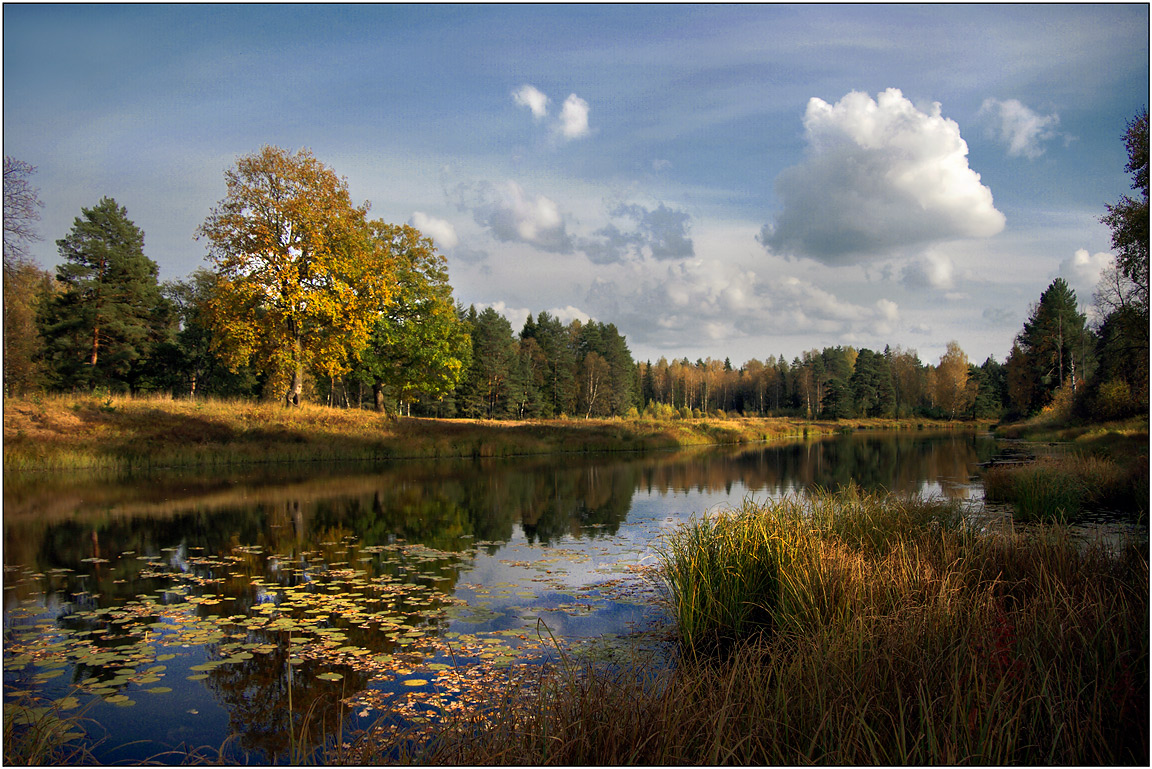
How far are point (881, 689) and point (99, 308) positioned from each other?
A: 4757cm

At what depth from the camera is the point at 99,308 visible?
38969mm

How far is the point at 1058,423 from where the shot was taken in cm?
3903

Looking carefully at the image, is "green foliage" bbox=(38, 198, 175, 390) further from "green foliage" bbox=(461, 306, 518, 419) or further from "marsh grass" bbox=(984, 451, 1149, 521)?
"marsh grass" bbox=(984, 451, 1149, 521)

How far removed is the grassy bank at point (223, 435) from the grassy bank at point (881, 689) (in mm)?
25646

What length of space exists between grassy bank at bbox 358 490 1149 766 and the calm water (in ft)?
4.29

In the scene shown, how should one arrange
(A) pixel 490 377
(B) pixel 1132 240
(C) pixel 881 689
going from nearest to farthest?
(C) pixel 881 689 → (B) pixel 1132 240 → (A) pixel 490 377

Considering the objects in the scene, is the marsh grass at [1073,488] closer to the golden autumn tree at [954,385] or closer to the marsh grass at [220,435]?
the marsh grass at [220,435]

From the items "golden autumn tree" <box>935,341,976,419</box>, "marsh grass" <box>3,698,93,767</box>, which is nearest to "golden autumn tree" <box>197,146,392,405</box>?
"marsh grass" <box>3,698,93,767</box>

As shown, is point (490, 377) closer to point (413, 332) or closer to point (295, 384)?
point (413, 332)

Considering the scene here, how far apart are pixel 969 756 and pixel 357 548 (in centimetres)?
1069

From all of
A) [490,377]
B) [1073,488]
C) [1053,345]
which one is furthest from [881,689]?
[490,377]

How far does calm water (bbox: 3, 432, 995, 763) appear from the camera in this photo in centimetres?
539

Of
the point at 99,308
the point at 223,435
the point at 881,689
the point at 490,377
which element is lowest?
the point at 881,689

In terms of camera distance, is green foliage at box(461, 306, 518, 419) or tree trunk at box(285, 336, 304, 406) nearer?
tree trunk at box(285, 336, 304, 406)
